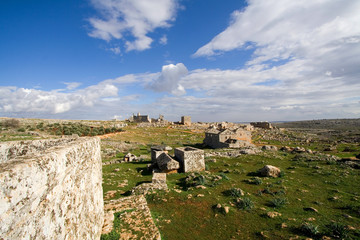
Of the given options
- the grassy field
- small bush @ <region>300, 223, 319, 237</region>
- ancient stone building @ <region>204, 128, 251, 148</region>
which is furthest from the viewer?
ancient stone building @ <region>204, 128, 251, 148</region>

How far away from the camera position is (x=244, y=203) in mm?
9688

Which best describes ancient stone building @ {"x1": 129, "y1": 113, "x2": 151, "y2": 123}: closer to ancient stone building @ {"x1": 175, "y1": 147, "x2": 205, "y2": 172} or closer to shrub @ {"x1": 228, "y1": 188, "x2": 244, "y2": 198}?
ancient stone building @ {"x1": 175, "y1": 147, "x2": 205, "y2": 172}

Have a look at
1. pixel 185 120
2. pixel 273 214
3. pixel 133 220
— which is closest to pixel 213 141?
pixel 273 214

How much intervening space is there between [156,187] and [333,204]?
1101 centimetres

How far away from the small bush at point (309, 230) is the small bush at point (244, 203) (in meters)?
2.42

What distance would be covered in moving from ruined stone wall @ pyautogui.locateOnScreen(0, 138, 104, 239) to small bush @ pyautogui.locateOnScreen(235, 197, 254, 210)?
26.1 ft

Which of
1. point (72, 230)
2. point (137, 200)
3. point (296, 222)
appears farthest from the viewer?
point (137, 200)

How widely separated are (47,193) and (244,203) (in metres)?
9.87

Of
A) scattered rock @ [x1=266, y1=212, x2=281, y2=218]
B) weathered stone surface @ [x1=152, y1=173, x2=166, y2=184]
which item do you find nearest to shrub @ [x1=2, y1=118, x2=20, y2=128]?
weathered stone surface @ [x1=152, y1=173, x2=166, y2=184]

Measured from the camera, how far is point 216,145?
110 feet

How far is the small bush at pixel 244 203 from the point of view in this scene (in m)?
9.51

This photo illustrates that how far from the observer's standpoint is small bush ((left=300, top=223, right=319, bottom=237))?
7.26m

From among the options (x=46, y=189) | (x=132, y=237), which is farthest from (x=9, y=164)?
(x=132, y=237)

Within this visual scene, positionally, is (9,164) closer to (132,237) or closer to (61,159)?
(61,159)
